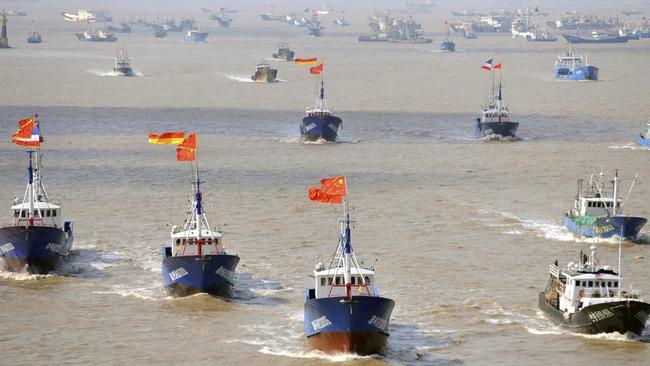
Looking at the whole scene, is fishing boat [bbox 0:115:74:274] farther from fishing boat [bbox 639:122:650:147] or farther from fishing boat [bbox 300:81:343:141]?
fishing boat [bbox 639:122:650:147]

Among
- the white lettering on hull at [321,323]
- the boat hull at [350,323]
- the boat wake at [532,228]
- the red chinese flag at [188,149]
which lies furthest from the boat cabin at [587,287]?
the red chinese flag at [188,149]

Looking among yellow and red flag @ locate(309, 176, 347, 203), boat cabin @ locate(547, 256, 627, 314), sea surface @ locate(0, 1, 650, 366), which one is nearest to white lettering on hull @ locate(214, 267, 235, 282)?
sea surface @ locate(0, 1, 650, 366)

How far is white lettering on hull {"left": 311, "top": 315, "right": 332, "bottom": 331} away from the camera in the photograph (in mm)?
51469

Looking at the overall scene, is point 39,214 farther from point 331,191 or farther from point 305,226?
point 331,191

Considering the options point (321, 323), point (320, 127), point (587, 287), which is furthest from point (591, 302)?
point (320, 127)

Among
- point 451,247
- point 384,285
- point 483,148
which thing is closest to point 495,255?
point 451,247

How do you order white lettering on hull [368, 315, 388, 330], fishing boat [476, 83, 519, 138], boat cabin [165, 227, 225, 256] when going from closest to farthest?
white lettering on hull [368, 315, 388, 330]
boat cabin [165, 227, 225, 256]
fishing boat [476, 83, 519, 138]

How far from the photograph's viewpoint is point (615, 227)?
71688 millimetres

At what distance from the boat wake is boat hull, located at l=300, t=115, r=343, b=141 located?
36.7m

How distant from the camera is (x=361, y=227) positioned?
77.9 meters

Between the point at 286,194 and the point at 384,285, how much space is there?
2700 cm

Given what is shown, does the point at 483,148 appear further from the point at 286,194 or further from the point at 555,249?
the point at 555,249

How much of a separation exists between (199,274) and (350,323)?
1112 centimetres

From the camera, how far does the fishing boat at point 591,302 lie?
53.8m
